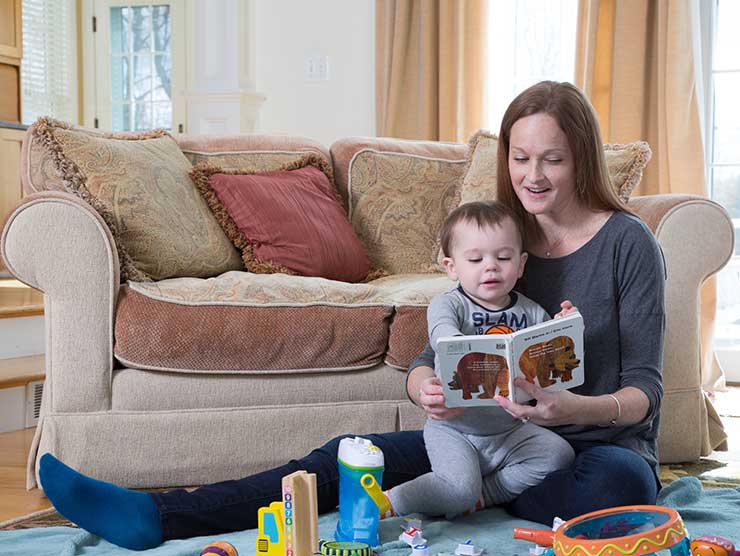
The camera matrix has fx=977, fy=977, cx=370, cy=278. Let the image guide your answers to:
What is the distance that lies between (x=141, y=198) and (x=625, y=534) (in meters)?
1.59

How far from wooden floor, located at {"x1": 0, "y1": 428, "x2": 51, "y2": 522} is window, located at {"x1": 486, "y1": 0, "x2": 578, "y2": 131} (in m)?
2.37

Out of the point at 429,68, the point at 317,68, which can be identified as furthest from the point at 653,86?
the point at 317,68

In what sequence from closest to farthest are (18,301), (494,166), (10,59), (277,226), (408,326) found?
(408,326), (277,226), (494,166), (18,301), (10,59)

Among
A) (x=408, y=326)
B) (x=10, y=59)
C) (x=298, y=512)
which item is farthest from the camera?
(x=10, y=59)

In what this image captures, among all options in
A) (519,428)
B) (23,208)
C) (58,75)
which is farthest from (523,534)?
(58,75)

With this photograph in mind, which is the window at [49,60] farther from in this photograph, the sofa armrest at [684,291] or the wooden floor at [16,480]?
the sofa armrest at [684,291]

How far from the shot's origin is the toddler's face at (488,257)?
1.79m

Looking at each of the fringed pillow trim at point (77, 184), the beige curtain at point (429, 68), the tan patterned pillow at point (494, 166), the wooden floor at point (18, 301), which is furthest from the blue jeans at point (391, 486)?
the beige curtain at point (429, 68)

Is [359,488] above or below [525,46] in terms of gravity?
below

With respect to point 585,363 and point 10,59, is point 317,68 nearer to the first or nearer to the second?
point 10,59

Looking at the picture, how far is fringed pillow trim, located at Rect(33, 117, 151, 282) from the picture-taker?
238 cm

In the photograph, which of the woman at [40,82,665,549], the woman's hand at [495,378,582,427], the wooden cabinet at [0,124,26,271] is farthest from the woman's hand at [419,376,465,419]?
the wooden cabinet at [0,124,26,271]

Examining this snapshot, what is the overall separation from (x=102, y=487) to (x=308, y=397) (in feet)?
2.26

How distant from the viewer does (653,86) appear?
385cm
